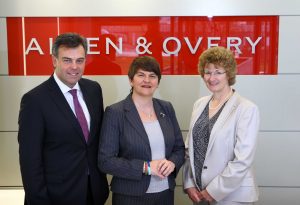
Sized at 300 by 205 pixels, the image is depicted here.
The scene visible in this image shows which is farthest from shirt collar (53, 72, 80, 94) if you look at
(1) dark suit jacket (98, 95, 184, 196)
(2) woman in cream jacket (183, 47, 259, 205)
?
(2) woman in cream jacket (183, 47, 259, 205)

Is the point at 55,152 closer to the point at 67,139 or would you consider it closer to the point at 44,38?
the point at 67,139

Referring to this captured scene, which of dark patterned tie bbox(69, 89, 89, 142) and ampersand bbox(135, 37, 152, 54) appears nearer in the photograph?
dark patterned tie bbox(69, 89, 89, 142)

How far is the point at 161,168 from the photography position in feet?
7.45

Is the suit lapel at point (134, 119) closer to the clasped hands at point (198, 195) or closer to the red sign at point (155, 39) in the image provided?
the clasped hands at point (198, 195)

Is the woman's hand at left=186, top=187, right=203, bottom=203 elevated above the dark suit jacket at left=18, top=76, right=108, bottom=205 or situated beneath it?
situated beneath

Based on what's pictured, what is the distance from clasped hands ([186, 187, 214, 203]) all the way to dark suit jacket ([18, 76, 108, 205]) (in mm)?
701

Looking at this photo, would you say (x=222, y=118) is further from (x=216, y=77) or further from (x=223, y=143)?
(x=216, y=77)

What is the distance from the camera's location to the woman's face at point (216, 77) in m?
2.34

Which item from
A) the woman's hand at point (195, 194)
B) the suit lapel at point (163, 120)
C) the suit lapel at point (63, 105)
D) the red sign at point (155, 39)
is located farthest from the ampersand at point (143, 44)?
the woman's hand at point (195, 194)

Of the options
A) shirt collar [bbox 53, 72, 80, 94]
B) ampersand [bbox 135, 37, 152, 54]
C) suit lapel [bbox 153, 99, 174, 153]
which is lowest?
suit lapel [bbox 153, 99, 174, 153]

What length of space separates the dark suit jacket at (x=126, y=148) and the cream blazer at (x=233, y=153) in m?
0.28

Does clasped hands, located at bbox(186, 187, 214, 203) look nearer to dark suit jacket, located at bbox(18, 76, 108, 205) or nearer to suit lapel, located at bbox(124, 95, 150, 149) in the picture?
suit lapel, located at bbox(124, 95, 150, 149)

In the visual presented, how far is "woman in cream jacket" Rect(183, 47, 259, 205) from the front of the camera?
88.2 inches

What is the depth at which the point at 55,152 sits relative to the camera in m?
2.20
